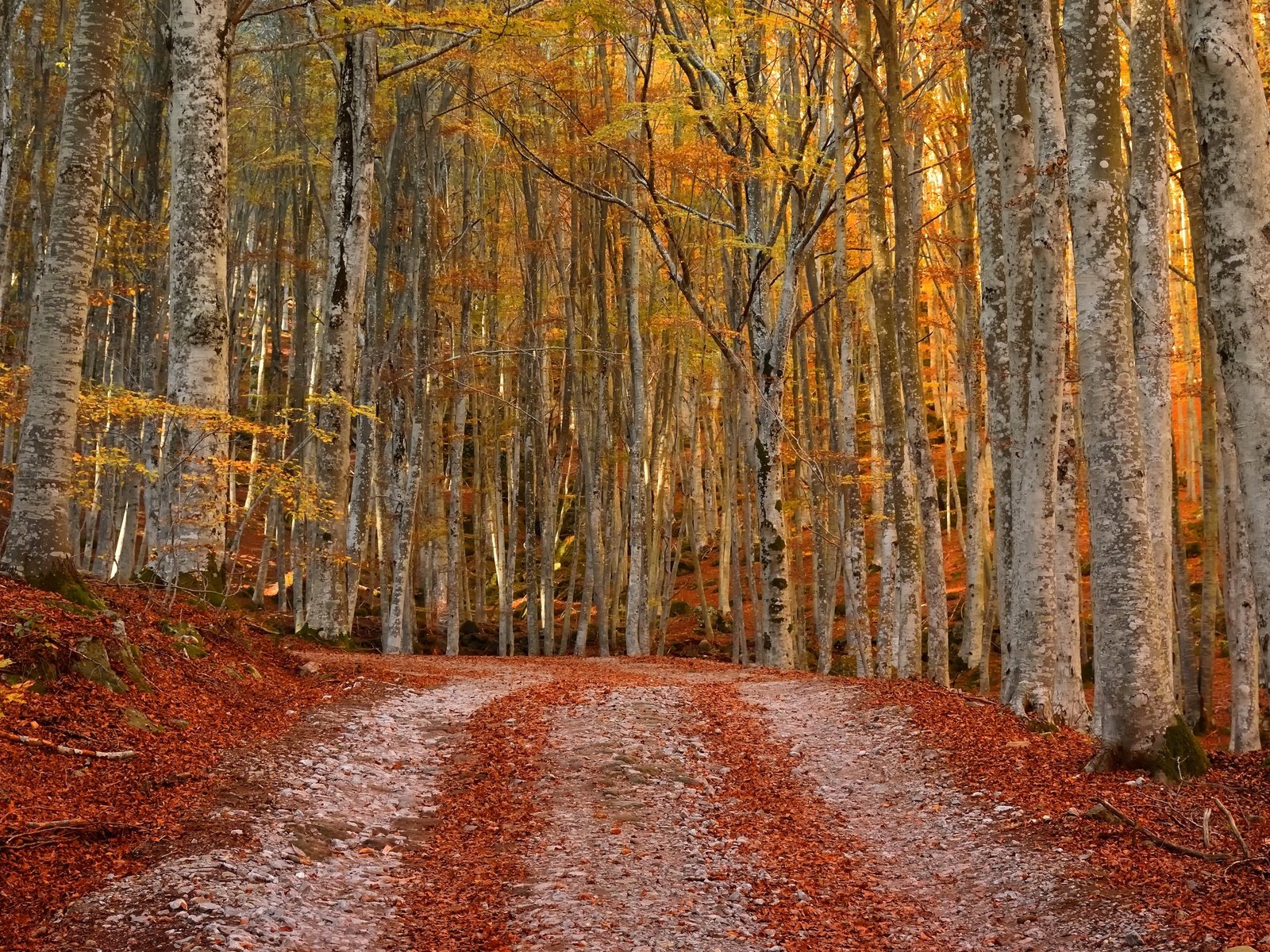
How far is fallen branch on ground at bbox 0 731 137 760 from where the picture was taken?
563cm

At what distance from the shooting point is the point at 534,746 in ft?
26.2

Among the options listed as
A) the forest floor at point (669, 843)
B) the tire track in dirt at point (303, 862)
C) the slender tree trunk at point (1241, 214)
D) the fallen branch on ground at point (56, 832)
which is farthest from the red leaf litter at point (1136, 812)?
A: the fallen branch on ground at point (56, 832)

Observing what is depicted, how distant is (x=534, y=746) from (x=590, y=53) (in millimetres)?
16345

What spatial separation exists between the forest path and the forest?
0.54 feet

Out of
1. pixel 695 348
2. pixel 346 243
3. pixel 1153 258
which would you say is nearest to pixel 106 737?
pixel 1153 258

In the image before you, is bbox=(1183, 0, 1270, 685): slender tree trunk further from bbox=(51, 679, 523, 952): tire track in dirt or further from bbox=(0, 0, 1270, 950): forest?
bbox=(51, 679, 523, 952): tire track in dirt

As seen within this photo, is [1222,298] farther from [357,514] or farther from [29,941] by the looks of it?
[357,514]

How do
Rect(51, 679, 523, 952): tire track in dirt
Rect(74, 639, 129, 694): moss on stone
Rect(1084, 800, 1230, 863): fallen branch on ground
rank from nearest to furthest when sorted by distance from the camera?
Rect(51, 679, 523, 952): tire track in dirt → Rect(1084, 800, 1230, 863): fallen branch on ground → Rect(74, 639, 129, 694): moss on stone

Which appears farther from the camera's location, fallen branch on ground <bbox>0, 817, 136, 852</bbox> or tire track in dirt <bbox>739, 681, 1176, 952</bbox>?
tire track in dirt <bbox>739, 681, 1176, 952</bbox>

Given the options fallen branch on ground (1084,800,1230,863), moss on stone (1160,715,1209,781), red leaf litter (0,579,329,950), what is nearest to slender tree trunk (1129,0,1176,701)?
moss on stone (1160,715,1209,781)

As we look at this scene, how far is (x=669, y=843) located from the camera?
6078 mm

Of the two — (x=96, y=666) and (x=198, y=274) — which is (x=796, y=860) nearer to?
(x=96, y=666)

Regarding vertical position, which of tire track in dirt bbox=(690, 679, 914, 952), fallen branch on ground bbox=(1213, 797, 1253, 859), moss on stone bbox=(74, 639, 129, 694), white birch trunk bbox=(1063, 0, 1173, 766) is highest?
white birch trunk bbox=(1063, 0, 1173, 766)

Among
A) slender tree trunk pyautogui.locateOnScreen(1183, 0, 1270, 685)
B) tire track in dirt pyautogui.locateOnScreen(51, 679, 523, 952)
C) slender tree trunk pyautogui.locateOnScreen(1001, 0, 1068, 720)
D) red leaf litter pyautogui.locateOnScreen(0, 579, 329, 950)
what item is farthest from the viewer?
slender tree trunk pyautogui.locateOnScreen(1001, 0, 1068, 720)
